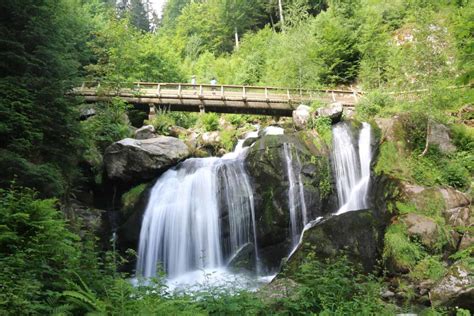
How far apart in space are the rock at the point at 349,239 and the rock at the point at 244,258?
2.31m

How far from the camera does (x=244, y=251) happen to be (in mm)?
11922

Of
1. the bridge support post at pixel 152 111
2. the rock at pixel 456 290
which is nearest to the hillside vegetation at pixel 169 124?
the rock at pixel 456 290

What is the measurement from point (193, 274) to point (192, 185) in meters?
3.40

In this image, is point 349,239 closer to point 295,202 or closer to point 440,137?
point 295,202

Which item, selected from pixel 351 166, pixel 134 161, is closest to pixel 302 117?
pixel 351 166

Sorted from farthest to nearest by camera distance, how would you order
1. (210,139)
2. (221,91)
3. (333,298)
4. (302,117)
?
(221,91) → (210,139) → (302,117) → (333,298)

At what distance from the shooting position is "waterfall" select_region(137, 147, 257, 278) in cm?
1188

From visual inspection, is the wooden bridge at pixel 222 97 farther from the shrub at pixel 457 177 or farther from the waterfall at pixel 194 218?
the shrub at pixel 457 177

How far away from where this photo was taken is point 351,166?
13.7 meters

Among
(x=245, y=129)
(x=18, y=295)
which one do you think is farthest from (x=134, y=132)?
(x=18, y=295)

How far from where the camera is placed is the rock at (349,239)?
9531mm

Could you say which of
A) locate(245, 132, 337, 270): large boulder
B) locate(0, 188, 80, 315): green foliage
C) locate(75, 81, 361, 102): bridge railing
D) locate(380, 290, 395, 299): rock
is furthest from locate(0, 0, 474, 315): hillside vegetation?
locate(245, 132, 337, 270): large boulder

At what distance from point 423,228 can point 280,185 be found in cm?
460

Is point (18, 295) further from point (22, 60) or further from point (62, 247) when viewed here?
point (22, 60)
